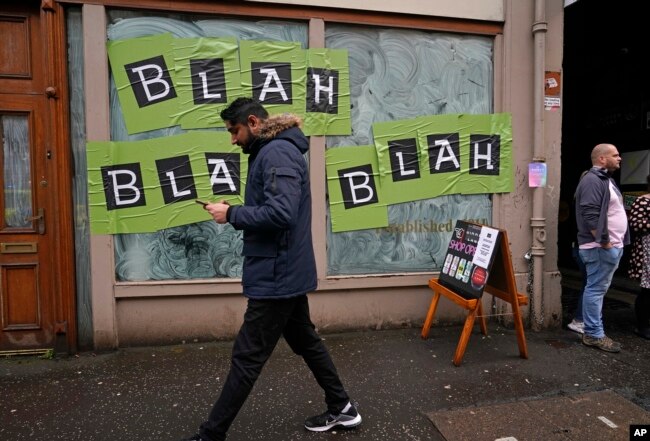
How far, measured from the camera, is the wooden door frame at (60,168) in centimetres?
390

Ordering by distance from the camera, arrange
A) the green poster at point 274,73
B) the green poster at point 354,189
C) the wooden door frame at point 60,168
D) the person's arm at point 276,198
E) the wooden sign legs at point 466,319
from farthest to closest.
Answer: the green poster at point 354,189
the green poster at point 274,73
the wooden door frame at point 60,168
the wooden sign legs at point 466,319
the person's arm at point 276,198

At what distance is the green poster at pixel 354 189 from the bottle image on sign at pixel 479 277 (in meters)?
1.12

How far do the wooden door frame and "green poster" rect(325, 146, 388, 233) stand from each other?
Answer: 2361mm

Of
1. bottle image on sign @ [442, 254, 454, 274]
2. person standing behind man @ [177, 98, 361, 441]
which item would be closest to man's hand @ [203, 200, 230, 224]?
person standing behind man @ [177, 98, 361, 441]

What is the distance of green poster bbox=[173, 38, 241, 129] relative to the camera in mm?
4223

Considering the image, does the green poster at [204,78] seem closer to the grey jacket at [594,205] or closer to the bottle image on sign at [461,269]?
the bottle image on sign at [461,269]

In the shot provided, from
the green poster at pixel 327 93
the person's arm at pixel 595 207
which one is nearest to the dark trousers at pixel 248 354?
the green poster at pixel 327 93

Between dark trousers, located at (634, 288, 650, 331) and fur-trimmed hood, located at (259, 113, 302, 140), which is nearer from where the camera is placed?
fur-trimmed hood, located at (259, 113, 302, 140)

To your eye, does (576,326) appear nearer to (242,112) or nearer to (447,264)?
(447,264)

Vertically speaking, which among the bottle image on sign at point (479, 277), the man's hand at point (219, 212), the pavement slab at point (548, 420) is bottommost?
the pavement slab at point (548, 420)

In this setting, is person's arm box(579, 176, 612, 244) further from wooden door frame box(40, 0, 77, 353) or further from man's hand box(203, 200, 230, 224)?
wooden door frame box(40, 0, 77, 353)

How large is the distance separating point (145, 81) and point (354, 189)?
2.21 metres

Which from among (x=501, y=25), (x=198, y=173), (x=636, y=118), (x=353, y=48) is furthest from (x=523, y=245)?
(x=636, y=118)

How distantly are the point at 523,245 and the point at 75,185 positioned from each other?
14.5 ft
